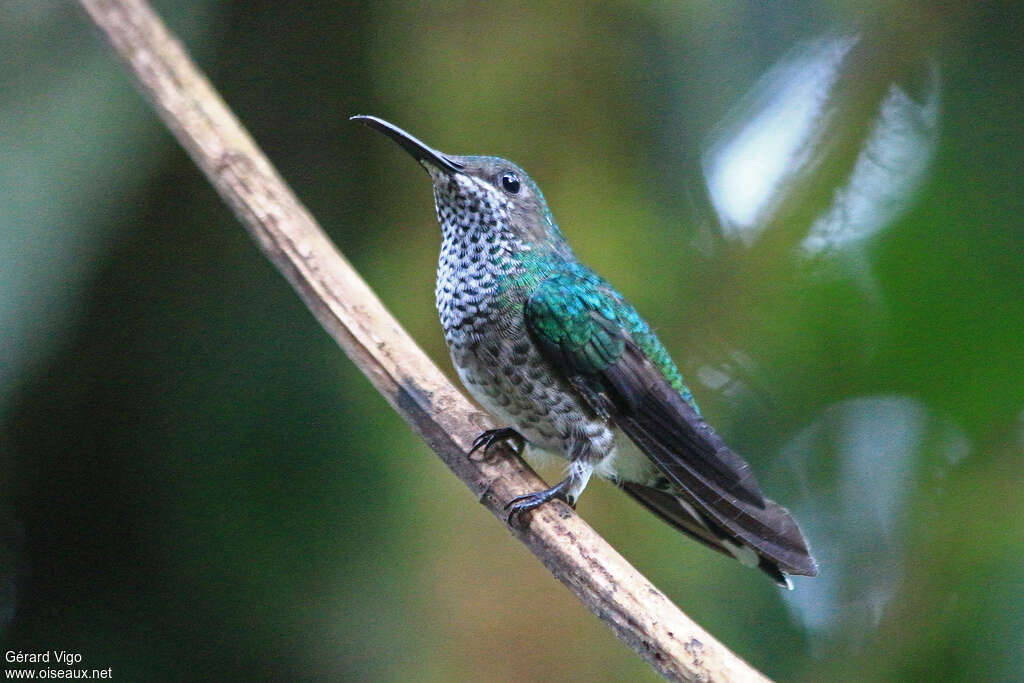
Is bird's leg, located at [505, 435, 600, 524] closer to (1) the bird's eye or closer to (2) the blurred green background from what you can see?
(1) the bird's eye

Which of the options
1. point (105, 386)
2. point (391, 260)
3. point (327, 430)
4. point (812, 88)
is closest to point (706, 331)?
point (812, 88)

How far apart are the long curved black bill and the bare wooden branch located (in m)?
0.27

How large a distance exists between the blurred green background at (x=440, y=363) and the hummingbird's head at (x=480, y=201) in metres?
0.74

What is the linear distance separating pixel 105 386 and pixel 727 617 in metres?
1.97

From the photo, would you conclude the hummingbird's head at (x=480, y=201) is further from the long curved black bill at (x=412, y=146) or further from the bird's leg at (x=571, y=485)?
the bird's leg at (x=571, y=485)

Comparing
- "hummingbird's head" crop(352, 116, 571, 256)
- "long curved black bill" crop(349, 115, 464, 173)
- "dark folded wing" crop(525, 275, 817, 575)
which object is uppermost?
"long curved black bill" crop(349, 115, 464, 173)

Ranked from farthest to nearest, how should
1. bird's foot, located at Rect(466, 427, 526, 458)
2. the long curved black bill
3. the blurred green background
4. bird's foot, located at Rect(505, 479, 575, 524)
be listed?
1. the blurred green background
2. the long curved black bill
3. bird's foot, located at Rect(466, 427, 526, 458)
4. bird's foot, located at Rect(505, 479, 575, 524)

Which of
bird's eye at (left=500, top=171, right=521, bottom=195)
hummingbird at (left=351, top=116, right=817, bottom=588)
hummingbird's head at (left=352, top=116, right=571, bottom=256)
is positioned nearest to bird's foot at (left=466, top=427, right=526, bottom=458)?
hummingbird at (left=351, top=116, right=817, bottom=588)

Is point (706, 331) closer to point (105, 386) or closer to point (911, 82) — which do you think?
point (911, 82)

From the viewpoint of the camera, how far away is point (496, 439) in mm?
2090

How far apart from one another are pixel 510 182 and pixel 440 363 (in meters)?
0.81

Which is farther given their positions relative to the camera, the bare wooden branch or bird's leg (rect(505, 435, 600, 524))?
bird's leg (rect(505, 435, 600, 524))

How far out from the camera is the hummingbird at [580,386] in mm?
2023

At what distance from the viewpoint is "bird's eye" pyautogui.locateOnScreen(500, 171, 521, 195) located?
2354 mm
